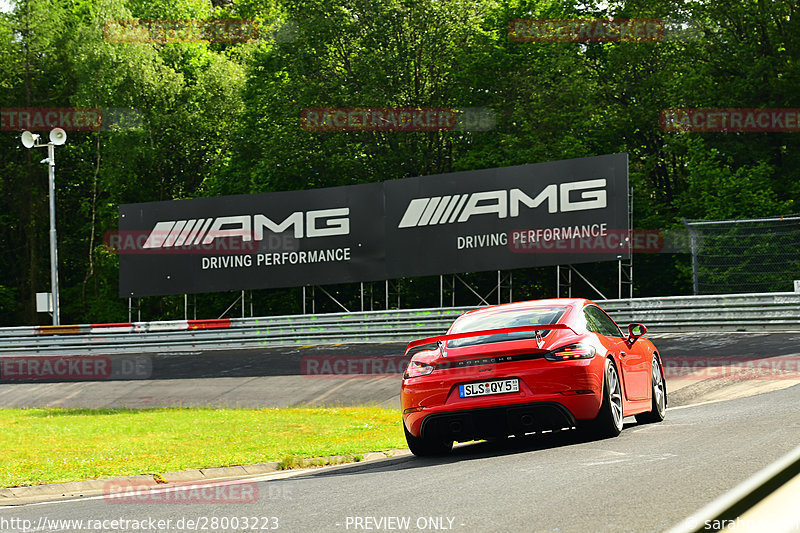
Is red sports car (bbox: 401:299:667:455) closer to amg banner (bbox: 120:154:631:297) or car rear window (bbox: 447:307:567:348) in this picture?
car rear window (bbox: 447:307:567:348)

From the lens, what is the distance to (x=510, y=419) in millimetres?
8594

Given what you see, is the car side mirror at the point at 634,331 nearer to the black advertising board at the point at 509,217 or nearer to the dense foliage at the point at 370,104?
the black advertising board at the point at 509,217

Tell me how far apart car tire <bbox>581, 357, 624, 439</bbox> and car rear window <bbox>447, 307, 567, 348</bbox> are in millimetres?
704

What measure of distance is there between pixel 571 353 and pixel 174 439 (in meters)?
6.50

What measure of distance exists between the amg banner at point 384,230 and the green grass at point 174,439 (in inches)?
387

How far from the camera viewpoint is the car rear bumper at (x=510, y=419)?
8.58 meters

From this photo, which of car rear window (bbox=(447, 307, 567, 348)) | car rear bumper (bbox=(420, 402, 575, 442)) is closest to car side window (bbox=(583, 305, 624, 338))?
car rear window (bbox=(447, 307, 567, 348))

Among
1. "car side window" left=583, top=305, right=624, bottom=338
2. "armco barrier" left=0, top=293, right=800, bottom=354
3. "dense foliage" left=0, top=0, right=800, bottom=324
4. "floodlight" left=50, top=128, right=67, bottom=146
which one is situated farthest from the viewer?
"dense foliage" left=0, top=0, right=800, bottom=324

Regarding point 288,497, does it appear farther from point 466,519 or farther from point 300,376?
point 300,376

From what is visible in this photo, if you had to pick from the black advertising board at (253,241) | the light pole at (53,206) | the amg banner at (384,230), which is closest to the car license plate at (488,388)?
the amg banner at (384,230)

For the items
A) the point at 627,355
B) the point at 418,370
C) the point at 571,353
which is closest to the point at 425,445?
the point at 418,370

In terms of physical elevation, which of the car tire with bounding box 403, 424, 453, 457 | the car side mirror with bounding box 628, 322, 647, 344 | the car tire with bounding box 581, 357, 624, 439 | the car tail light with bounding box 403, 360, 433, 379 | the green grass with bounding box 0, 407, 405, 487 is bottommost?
the green grass with bounding box 0, 407, 405, 487

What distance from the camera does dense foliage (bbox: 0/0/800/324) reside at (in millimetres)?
33188

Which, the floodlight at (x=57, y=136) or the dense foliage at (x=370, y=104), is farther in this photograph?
the dense foliage at (x=370, y=104)
